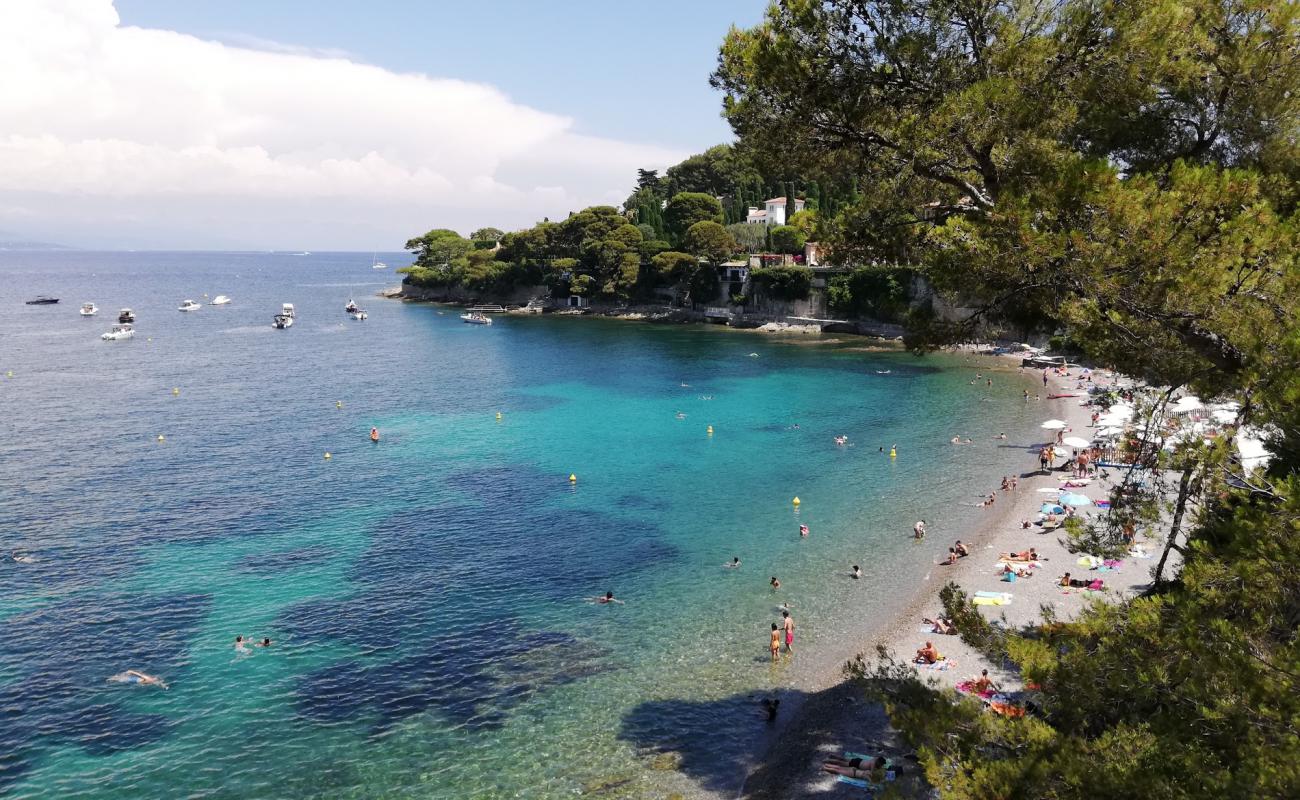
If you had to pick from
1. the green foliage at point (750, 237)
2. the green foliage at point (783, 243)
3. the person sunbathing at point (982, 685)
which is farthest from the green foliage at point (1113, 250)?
the green foliage at point (750, 237)

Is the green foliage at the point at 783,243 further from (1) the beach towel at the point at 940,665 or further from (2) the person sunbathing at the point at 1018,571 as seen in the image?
(1) the beach towel at the point at 940,665

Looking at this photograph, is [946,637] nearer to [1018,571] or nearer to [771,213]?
[1018,571]

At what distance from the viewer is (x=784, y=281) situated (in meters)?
100

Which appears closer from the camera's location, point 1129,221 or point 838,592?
point 1129,221

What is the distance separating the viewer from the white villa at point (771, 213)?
11825 cm

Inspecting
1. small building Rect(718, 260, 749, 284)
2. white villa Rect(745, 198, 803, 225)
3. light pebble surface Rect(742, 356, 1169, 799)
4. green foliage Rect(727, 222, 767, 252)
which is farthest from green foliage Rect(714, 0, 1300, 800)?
white villa Rect(745, 198, 803, 225)

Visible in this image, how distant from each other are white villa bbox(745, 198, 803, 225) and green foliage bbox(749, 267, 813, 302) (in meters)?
18.4

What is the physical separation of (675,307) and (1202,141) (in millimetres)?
101722

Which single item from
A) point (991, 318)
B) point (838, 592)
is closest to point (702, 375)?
point (838, 592)

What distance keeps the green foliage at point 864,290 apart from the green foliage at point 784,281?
11.2 feet

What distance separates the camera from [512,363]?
259 feet

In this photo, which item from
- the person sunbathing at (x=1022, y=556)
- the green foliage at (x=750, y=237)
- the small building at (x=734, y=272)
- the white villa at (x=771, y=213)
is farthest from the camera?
the white villa at (x=771, y=213)

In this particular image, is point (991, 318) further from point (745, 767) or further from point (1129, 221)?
point (745, 767)

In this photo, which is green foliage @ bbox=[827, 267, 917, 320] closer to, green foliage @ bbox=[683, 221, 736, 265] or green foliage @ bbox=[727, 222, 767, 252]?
green foliage @ bbox=[683, 221, 736, 265]
